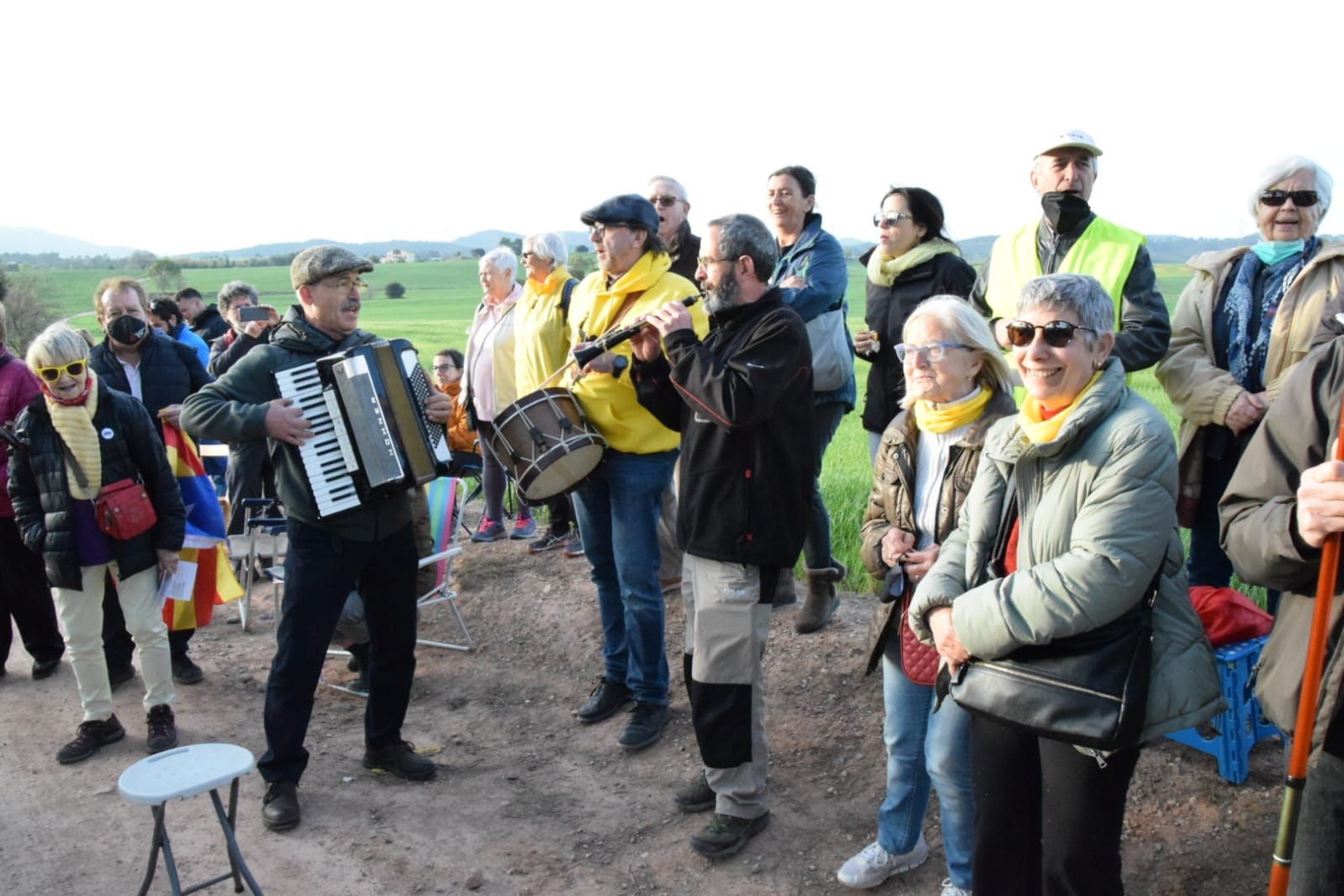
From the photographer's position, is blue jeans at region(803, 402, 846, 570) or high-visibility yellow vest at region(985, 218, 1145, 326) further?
blue jeans at region(803, 402, 846, 570)

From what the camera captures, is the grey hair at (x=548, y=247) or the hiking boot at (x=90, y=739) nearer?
the hiking boot at (x=90, y=739)

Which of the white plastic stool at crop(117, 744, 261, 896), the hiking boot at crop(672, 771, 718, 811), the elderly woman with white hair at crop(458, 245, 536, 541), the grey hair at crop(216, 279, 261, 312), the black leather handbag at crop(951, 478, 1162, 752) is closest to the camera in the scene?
the black leather handbag at crop(951, 478, 1162, 752)

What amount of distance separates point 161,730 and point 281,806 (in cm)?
129

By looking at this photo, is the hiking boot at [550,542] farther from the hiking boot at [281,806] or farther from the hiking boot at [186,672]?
the hiking boot at [281,806]

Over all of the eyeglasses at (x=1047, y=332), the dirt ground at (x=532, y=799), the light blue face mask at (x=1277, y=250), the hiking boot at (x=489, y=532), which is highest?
the light blue face mask at (x=1277, y=250)

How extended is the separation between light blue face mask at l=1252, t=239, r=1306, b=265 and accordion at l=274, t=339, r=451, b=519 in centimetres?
366

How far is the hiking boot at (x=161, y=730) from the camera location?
5.42 metres

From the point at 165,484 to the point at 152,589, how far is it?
0.56 metres

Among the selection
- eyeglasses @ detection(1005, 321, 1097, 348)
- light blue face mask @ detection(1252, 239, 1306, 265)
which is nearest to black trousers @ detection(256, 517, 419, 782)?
eyeglasses @ detection(1005, 321, 1097, 348)

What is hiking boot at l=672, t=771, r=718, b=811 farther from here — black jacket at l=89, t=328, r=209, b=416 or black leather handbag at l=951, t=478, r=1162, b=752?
black jacket at l=89, t=328, r=209, b=416

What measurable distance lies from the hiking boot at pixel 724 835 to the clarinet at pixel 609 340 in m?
2.05

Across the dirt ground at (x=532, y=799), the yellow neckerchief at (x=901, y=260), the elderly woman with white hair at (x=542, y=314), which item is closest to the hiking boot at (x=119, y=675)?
the dirt ground at (x=532, y=799)

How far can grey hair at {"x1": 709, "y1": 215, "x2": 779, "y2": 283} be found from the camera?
404 cm

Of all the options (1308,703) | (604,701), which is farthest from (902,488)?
→ (604,701)
